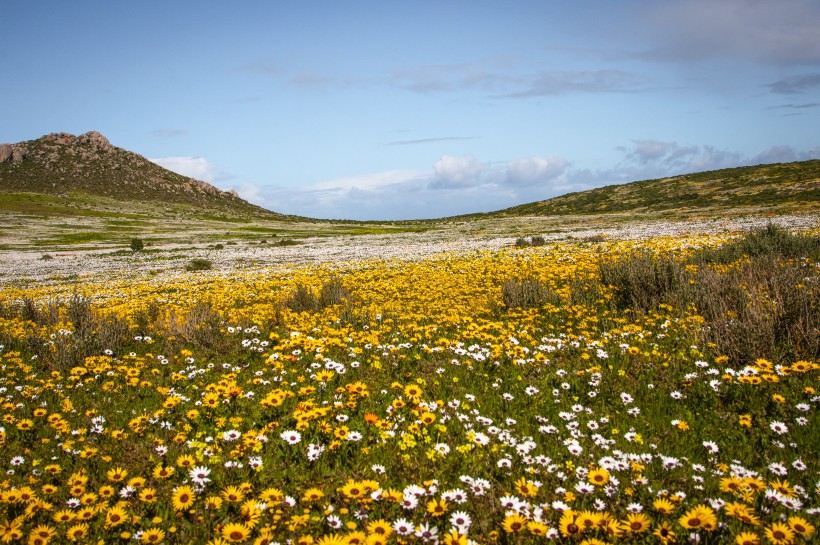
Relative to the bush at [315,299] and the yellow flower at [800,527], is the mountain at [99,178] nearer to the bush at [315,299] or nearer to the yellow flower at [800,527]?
the bush at [315,299]

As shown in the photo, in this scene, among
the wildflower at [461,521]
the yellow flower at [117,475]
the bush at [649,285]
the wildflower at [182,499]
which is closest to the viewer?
the wildflower at [461,521]

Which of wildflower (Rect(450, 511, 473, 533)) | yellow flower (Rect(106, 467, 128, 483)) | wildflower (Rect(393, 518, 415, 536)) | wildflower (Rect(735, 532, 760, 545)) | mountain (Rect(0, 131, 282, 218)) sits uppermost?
mountain (Rect(0, 131, 282, 218))

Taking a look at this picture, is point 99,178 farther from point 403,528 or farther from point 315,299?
point 403,528

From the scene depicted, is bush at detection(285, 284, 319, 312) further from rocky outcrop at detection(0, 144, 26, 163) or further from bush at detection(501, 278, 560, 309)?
rocky outcrop at detection(0, 144, 26, 163)

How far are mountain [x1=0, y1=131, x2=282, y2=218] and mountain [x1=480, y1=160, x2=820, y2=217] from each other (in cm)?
9653

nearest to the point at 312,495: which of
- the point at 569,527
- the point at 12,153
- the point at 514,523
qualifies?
the point at 514,523

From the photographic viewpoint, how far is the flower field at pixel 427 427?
3.49 m

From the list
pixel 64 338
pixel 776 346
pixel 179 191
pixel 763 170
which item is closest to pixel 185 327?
pixel 64 338

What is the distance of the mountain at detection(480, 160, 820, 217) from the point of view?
216ft

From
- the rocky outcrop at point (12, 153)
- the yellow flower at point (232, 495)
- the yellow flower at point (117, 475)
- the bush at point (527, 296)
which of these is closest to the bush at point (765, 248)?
the bush at point (527, 296)

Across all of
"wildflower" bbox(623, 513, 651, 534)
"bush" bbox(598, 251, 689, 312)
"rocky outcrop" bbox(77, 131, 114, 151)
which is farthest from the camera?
"rocky outcrop" bbox(77, 131, 114, 151)

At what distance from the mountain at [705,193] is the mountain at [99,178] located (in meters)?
96.5

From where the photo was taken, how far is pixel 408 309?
36.9 feet

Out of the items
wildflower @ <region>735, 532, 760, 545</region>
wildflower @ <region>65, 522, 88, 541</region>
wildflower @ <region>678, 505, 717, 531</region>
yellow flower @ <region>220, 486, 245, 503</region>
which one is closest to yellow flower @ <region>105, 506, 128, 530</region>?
wildflower @ <region>65, 522, 88, 541</region>
